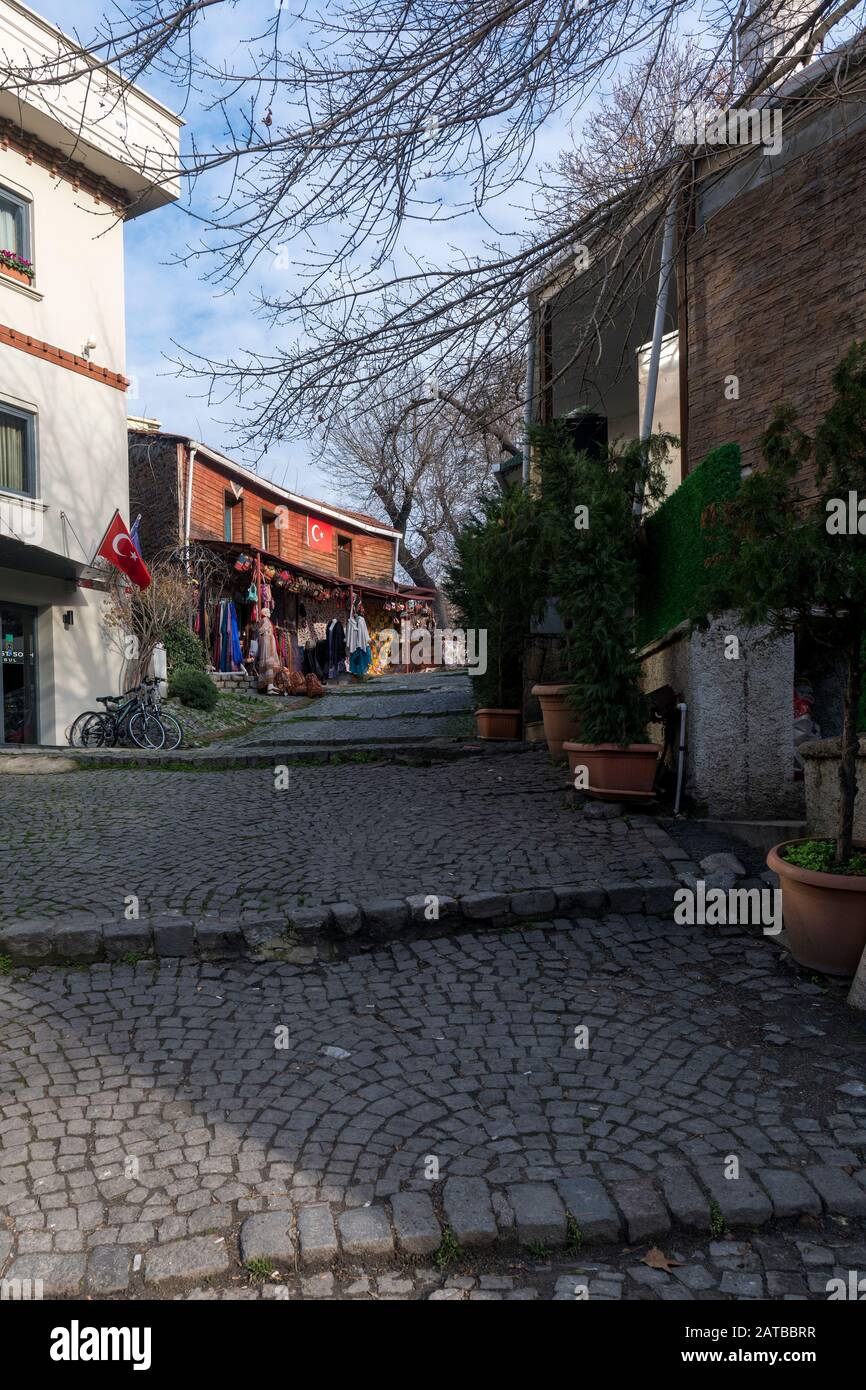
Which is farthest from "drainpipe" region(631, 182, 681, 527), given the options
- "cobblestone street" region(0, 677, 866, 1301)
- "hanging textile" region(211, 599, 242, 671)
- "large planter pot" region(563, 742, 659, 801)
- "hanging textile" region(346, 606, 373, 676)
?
"hanging textile" region(346, 606, 373, 676)

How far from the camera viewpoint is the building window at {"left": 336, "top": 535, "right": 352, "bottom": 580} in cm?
3081

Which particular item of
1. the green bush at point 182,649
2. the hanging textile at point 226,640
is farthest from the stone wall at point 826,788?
the hanging textile at point 226,640

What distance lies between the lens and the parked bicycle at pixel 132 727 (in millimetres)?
12578

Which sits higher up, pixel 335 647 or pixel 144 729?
pixel 335 647

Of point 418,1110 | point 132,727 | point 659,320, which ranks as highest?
point 659,320

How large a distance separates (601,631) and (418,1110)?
4.24m

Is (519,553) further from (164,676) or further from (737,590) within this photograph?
(164,676)

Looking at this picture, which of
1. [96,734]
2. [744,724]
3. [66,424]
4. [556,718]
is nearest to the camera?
[744,724]

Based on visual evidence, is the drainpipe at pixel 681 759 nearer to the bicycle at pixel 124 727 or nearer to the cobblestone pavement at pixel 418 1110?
the cobblestone pavement at pixel 418 1110

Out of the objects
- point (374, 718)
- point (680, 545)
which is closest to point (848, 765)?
point (680, 545)

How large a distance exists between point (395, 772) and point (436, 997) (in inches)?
195

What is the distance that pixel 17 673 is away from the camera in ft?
44.4

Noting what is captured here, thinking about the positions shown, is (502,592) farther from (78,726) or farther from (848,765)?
(78,726)

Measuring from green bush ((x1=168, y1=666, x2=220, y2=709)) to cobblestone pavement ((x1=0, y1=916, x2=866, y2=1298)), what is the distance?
11.6 metres
